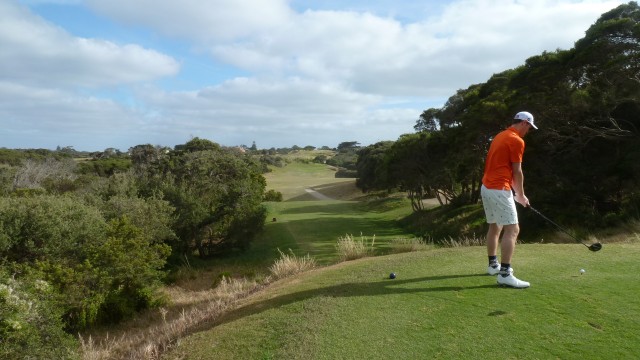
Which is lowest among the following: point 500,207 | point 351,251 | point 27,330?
point 27,330

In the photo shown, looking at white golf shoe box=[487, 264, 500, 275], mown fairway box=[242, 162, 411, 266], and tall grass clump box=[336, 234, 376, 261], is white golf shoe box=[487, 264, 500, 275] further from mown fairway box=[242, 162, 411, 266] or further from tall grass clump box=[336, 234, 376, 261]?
mown fairway box=[242, 162, 411, 266]

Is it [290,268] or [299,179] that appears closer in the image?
[290,268]

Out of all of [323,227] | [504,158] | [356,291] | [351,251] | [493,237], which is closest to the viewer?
[504,158]

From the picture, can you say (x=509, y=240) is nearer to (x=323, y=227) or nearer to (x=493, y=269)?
(x=493, y=269)

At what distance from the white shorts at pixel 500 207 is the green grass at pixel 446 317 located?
0.92 metres

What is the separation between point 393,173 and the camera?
39.2 meters

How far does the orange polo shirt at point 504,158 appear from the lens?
6203mm

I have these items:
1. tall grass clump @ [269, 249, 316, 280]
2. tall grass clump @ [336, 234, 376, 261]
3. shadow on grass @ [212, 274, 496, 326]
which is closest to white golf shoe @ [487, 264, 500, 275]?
shadow on grass @ [212, 274, 496, 326]

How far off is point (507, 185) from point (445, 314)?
208 centimetres

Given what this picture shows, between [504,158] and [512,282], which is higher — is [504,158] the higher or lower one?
the higher one

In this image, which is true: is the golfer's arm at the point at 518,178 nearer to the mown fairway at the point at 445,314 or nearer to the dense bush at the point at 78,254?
the mown fairway at the point at 445,314

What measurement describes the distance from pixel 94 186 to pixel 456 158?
24132 millimetres

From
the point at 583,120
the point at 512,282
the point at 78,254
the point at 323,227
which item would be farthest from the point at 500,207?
the point at 323,227

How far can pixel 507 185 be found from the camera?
6.32 meters
